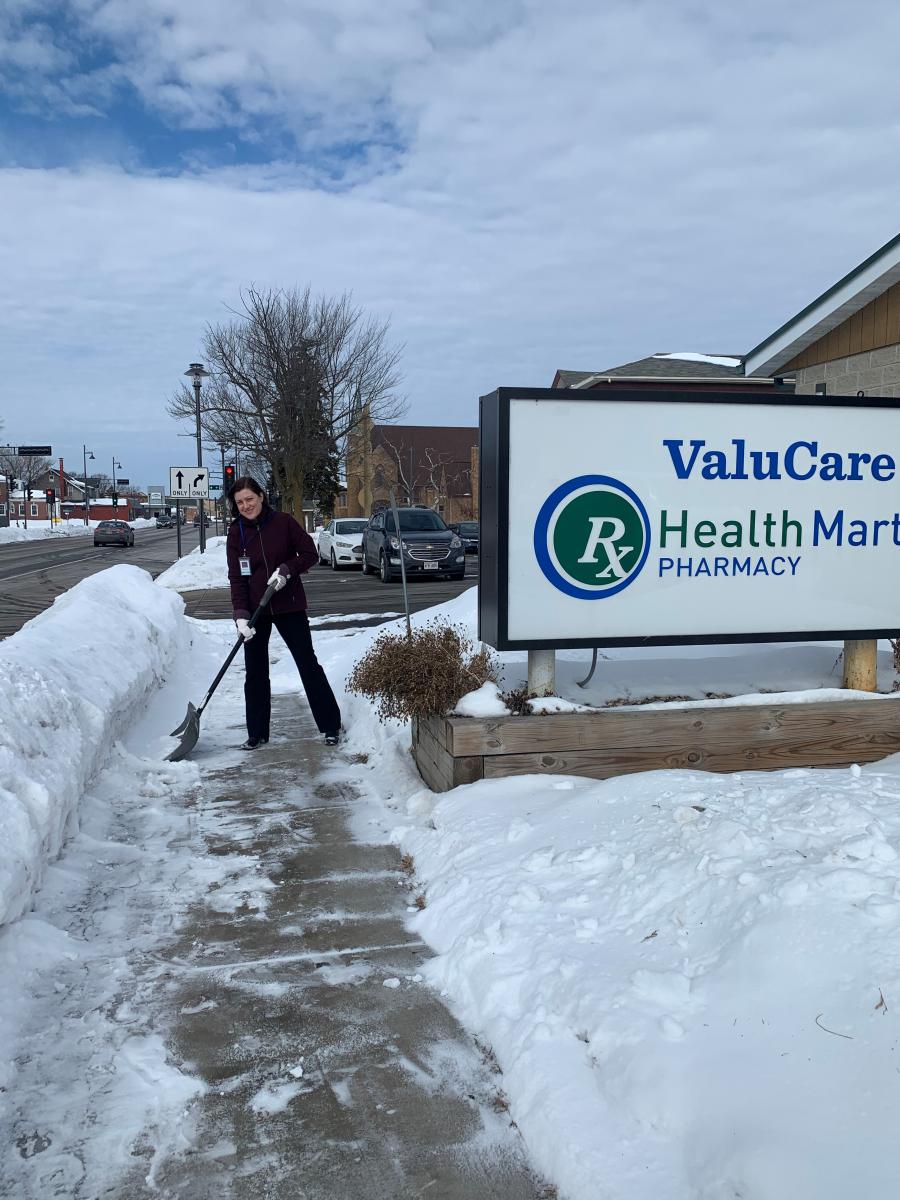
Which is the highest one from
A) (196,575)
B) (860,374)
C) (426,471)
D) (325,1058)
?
(426,471)

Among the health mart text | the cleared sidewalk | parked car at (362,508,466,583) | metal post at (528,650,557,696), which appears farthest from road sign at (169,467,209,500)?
the cleared sidewalk

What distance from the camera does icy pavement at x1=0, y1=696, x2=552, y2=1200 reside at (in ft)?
8.00

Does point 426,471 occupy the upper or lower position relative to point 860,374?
upper

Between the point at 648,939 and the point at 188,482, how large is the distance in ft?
80.4

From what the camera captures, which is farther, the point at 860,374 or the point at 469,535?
the point at 469,535

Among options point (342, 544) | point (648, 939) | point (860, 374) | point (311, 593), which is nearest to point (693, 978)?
point (648, 939)

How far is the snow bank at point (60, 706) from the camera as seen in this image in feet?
12.5

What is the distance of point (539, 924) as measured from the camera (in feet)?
10.9

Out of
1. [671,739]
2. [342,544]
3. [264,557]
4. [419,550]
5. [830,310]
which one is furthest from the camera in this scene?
[342,544]

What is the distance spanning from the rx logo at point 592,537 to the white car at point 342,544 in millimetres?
20392

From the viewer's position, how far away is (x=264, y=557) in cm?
657

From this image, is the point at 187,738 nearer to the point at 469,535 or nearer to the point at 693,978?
the point at 693,978

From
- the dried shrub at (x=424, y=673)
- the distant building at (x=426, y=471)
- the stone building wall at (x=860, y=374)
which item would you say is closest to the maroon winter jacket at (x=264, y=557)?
the dried shrub at (x=424, y=673)

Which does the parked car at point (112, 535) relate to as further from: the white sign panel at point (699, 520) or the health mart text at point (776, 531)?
the health mart text at point (776, 531)
